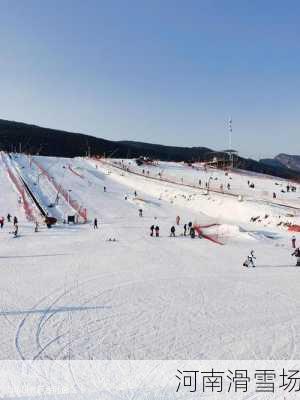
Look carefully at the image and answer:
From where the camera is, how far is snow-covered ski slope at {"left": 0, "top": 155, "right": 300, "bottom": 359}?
397 inches

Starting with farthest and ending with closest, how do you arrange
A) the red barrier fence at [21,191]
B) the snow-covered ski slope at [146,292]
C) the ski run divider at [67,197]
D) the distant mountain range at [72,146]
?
the distant mountain range at [72,146], the ski run divider at [67,197], the red barrier fence at [21,191], the snow-covered ski slope at [146,292]

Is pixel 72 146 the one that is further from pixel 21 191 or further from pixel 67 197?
pixel 67 197

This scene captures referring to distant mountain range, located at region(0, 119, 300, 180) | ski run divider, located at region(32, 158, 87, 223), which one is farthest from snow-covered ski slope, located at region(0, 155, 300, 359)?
distant mountain range, located at region(0, 119, 300, 180)

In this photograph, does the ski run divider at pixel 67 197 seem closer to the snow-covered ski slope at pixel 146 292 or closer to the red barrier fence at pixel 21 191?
the snow-covered ski slope at pixel 146 292

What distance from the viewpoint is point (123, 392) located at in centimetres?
808

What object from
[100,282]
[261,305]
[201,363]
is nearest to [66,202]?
[100,282]

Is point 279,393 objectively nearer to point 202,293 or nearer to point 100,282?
point 202,293

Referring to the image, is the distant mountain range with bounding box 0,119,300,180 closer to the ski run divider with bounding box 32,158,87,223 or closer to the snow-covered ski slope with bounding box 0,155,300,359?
the ski run divider with bounding box 32,158,87,223

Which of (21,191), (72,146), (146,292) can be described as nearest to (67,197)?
(21,191)

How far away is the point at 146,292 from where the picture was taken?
14188 millimetres

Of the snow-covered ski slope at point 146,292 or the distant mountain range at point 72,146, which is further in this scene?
the distant mountain range at point 72,146

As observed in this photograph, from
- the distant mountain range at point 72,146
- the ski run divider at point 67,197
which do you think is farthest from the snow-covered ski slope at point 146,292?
the distant mountain range at point 72,146

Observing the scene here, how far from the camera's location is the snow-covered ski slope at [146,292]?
10.1 m

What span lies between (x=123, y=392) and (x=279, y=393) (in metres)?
2.93
